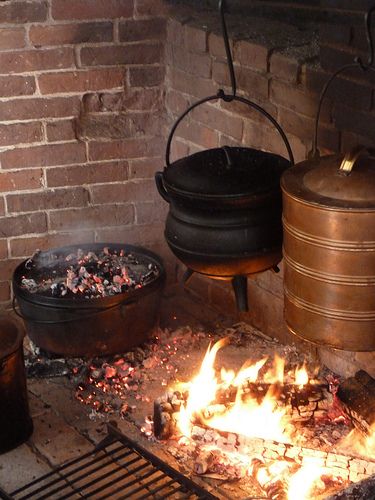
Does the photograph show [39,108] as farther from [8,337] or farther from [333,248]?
[333,248]

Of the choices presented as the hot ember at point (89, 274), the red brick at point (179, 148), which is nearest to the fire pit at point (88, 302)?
the hot ember at point (89, 274)

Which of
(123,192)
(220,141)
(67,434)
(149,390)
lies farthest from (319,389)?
(123,192)

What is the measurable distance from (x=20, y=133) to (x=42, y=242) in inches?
25.3

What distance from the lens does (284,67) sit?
13.0ft

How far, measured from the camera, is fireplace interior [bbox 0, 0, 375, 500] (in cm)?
353

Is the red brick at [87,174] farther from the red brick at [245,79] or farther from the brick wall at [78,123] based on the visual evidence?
the red brick at [245,79]

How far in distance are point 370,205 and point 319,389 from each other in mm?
1301

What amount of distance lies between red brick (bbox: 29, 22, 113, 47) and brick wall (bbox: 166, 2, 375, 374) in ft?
1.21

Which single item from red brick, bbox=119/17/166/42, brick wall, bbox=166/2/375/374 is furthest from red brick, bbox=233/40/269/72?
red brick, bbox=119/17/166/42

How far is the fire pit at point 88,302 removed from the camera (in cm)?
427

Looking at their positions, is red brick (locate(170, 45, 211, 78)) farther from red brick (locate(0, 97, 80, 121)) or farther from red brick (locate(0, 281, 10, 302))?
red brick (locate(0, 281, 10, 302))

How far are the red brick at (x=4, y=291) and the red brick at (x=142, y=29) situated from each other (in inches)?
59.2

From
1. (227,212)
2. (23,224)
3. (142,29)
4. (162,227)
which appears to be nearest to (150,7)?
(142,29)

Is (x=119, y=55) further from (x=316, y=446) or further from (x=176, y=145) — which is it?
(x=316, y=446)
